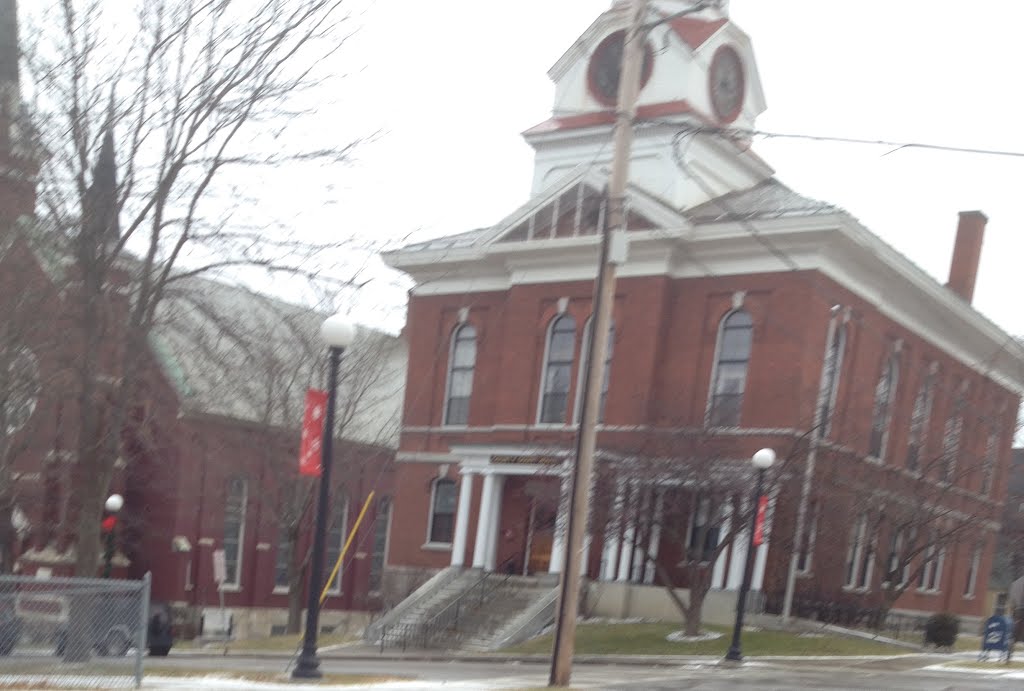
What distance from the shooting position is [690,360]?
36.1m

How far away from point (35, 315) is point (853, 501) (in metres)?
22.0

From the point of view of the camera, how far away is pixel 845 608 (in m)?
35.3

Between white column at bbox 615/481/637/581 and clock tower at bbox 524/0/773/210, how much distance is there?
1014cm

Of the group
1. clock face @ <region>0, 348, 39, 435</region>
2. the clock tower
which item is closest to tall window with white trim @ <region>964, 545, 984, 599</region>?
the clock tower

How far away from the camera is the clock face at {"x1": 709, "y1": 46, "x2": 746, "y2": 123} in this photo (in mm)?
40156

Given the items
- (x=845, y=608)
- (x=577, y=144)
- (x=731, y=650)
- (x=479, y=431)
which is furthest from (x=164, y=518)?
(x=731, y=650)

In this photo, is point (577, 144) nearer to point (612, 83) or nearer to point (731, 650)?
point (612, 83)

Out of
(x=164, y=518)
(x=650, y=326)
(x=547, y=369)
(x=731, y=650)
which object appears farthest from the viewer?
(x=164, y=518)

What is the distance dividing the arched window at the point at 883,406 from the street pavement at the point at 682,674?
10.7 metres

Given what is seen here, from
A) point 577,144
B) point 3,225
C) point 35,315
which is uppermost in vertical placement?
point 577,144

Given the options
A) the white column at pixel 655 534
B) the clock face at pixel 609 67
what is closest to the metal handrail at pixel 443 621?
the white column at pixel 655 534

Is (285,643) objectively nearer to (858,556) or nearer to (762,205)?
(858,556)

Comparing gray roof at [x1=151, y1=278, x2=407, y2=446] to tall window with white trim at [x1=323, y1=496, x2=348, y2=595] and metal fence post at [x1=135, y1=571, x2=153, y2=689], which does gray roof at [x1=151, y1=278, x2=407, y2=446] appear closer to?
metal fence post at [x1=135, y1=571, x2=153, y2=689]

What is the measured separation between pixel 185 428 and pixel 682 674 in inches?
455
